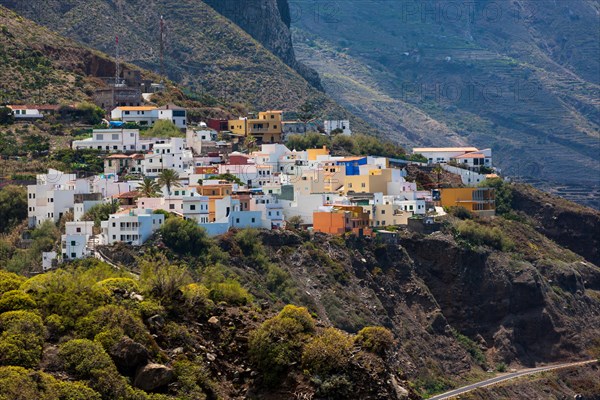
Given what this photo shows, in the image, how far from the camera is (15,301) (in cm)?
4444

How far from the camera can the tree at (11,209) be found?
278 feet

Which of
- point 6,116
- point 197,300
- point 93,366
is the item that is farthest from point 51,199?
point 93,366

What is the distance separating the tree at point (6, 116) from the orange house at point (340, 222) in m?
26.0

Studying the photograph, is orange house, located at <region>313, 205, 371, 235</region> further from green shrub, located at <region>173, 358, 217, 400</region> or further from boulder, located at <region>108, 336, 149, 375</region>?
boulder, located at <region>108, 336, 149, 375</region>

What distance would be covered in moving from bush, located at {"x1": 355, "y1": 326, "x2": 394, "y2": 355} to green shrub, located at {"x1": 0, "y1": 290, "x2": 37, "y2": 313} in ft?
28.9

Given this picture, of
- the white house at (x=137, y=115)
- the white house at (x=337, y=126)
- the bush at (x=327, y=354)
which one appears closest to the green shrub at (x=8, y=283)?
the bush at (x=327, y=354)

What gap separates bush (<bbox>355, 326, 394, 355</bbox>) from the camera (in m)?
46.3

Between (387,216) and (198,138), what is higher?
(198,138)

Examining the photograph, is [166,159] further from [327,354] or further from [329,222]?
[327,354]

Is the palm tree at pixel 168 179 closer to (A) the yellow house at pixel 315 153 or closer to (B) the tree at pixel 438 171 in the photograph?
(A) the yellow house at pixel 315 153

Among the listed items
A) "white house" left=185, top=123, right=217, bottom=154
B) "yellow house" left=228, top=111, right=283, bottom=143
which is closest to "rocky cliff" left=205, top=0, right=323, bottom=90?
"yellow house" left=228, top=111, right=283, bottom=143

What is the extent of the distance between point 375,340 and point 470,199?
57.1 metres

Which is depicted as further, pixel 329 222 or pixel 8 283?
pixel 329 222

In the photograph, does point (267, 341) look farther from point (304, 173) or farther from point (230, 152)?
point (230, 152)
